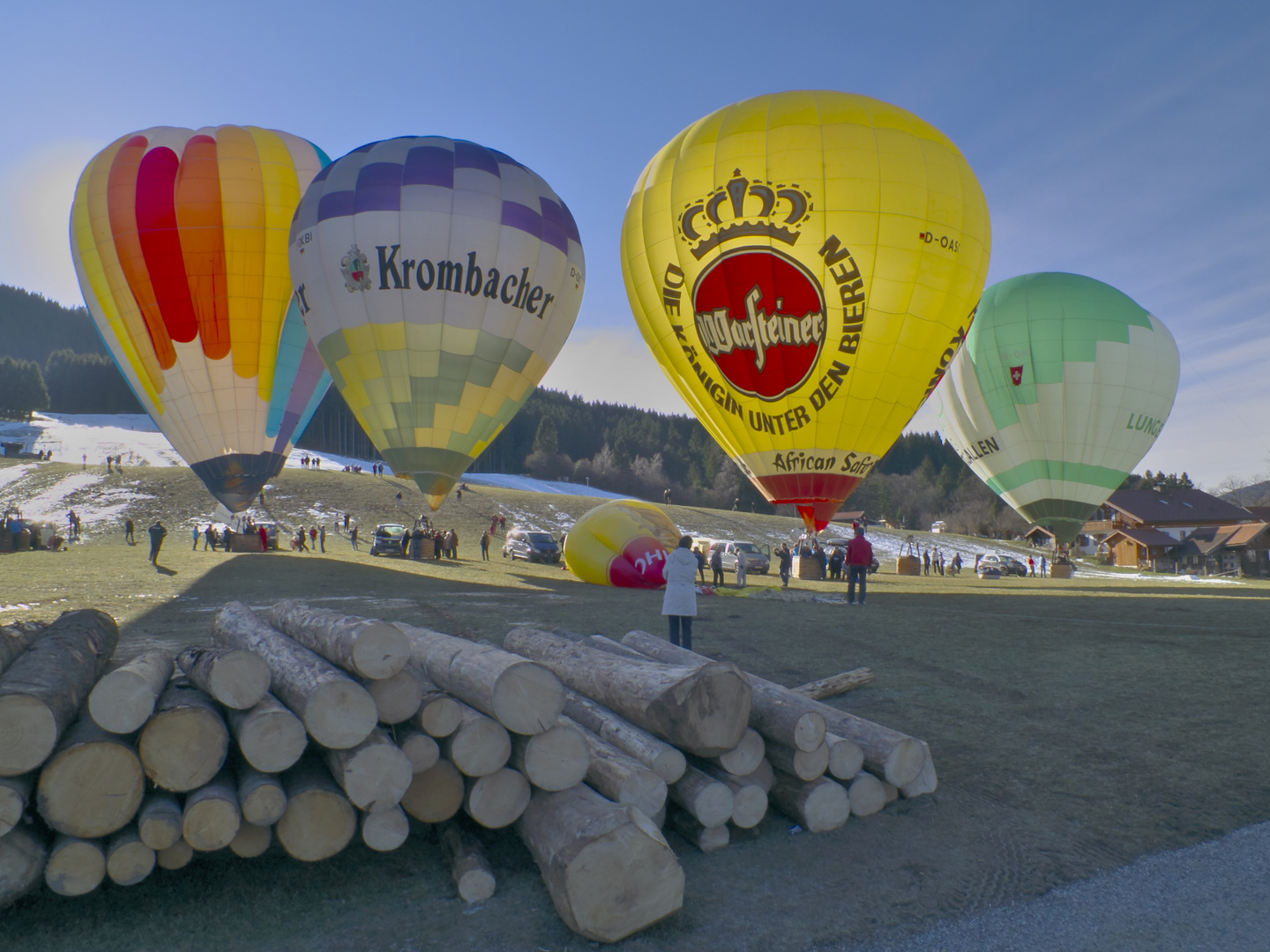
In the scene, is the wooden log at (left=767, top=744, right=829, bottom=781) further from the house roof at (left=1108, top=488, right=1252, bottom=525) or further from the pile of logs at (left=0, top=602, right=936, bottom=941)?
the house roof at (left=1108, top=488, right=1252, bottom=525)

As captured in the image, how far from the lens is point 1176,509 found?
58.1m

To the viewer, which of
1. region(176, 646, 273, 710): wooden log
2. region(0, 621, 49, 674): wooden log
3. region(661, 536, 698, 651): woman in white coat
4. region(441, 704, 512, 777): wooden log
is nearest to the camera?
region(176, 646, 273, 710): wooden log

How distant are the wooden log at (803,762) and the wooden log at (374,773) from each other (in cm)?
212

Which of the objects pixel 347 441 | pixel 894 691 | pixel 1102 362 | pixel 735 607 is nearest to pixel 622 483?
pixel 347 441

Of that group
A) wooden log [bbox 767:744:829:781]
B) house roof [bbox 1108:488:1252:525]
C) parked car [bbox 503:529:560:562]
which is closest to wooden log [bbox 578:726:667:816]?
wooden log [bbox 767:744:829:781]

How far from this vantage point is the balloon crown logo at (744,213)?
14578 millimetres

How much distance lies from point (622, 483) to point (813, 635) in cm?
9823

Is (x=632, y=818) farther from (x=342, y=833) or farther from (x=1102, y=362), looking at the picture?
(x=1102, y=362)

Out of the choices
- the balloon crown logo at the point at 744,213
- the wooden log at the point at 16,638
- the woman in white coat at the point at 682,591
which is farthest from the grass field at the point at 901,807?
the balloon crown logo at the point at 744,213

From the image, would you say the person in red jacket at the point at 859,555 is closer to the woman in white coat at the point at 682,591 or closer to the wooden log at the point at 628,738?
the woman in white coat at the point at 682,591

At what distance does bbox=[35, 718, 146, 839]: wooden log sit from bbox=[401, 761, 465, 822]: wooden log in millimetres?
1244

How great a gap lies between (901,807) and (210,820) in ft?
12.7

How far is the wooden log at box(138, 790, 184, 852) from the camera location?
3553 mm

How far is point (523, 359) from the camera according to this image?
19.1m
